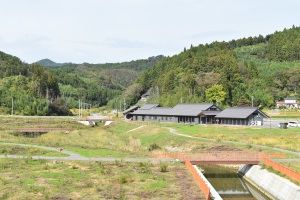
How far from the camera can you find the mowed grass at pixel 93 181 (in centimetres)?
2444

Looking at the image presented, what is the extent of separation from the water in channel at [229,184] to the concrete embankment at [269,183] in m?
0.66

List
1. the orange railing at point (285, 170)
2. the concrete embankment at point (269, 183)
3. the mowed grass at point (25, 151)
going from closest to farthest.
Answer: the concrete embankment at point (269, 183) < the orange railing at point (285, 170) < the mowed grass at point (25, 151)

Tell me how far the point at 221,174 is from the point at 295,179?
13834 millimetres

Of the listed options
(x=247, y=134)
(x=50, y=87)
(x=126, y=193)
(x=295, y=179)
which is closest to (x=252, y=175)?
(x=295, y=179)

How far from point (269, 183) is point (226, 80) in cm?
8493

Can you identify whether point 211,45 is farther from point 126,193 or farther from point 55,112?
point 126,193

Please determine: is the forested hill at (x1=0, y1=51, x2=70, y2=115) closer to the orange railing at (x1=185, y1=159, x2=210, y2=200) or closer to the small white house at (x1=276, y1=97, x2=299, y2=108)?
the small white house at (x1=276, y1=97, x2=299, y2=108)

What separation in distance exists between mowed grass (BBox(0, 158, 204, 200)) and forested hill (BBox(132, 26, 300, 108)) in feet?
258

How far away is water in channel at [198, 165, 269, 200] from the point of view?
32.7 metres

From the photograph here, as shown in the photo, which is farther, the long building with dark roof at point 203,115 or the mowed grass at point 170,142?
the long building with dark roof at point 203,115

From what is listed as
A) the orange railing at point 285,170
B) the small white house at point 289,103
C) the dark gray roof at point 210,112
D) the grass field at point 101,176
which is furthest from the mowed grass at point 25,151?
the small white house at point 289,103

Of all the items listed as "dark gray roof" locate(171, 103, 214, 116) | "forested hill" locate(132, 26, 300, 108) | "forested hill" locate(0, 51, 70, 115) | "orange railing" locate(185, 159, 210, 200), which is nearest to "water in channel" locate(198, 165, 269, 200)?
"orange railing" locate(185, 159, 210, 200)

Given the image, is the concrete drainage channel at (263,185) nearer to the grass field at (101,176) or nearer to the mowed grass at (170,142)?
the grass field at (101,176)

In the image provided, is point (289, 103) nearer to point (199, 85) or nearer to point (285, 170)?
point (199, 85)
